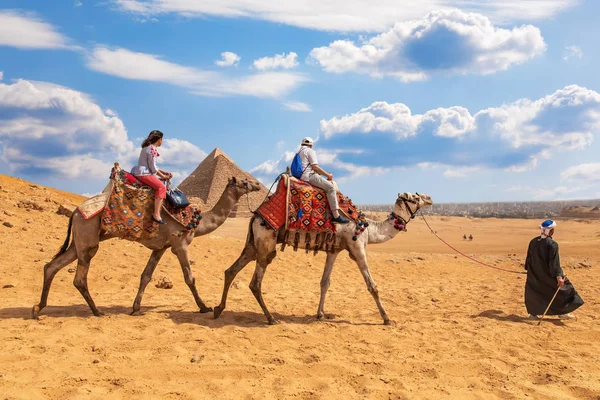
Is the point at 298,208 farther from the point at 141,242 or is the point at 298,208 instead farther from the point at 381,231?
the point at 141,242

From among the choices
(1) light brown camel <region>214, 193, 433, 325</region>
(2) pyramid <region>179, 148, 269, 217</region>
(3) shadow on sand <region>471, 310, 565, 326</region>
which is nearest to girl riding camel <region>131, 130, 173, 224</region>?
(1) light brown camel <region>214, 193, 433, 325</region>

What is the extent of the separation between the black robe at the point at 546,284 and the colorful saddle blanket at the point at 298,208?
4.01 metres

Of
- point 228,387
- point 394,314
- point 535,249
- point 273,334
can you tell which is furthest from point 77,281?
point 535,249

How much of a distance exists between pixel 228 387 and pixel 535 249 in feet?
21.3

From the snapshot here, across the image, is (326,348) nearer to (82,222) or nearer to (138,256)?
(82,222)

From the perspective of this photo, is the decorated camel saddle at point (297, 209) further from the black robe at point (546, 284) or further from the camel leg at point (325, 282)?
the black robe at point (546, 284)

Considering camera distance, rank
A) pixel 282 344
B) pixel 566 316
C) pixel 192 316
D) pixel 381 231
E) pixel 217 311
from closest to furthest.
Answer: pixel 282 344, pixel 217 311, pixel 192 316, pixel 381 231, pixel 566 316

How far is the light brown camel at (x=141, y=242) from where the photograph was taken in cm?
783

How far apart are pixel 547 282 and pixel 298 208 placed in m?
4.85

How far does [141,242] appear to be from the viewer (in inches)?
332

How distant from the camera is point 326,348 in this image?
662 centimetres

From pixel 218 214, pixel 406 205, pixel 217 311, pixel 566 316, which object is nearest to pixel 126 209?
pixel 218 214

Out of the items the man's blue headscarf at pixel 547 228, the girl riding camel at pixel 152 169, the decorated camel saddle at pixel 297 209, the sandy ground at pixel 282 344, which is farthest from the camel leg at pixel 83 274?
the man's blue headscarf at pixel 547 228

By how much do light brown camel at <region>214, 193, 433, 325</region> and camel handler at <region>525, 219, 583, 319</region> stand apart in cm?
221
